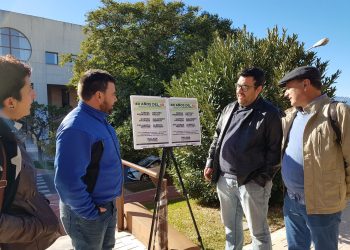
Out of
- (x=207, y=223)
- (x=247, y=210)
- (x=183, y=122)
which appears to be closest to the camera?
(x=247, y=210)

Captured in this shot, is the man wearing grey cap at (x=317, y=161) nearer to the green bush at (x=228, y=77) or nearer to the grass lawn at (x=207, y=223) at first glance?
the grass lawn at (x=207, y=223)

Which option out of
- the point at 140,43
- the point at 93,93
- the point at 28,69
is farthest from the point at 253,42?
the point at 140,43

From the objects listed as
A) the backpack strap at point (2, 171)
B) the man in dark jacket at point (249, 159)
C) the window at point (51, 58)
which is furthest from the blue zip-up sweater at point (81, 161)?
the window at point (51, 58)

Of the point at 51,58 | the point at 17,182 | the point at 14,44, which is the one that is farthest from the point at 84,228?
the point at 51,58

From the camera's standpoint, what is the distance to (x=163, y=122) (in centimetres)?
361

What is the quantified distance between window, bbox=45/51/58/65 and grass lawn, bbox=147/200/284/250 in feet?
89.9

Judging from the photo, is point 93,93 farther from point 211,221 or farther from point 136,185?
point 136,185

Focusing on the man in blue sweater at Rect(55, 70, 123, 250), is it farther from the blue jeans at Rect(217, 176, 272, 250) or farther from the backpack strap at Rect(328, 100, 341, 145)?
the backpack strap at Rect(328, 100, 341, 145)

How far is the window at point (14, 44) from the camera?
27.0m

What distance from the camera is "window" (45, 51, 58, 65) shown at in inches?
1192

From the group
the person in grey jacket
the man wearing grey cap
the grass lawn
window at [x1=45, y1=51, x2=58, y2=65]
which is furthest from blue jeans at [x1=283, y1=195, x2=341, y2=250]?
window at [x1=45, y1=51, x2=58, y2=65]

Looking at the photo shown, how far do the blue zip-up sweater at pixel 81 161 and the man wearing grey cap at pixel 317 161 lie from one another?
59.0 inches

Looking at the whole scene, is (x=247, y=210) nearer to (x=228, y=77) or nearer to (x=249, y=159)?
(x=249, y=159)

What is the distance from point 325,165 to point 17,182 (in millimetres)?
2097
